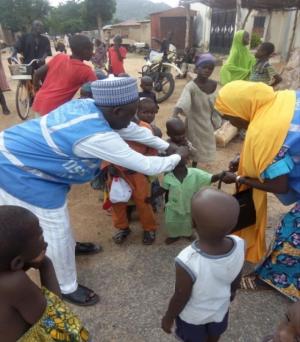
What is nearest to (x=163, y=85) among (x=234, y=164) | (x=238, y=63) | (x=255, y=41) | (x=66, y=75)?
(x=238, y=63)

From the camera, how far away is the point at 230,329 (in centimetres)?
217

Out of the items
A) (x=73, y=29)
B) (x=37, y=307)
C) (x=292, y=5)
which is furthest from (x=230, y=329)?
(x=73, y=29)

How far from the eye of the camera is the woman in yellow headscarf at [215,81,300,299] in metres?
1.87

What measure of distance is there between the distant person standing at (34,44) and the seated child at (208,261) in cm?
594

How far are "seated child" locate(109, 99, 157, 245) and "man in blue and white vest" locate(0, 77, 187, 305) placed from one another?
61 centimetres

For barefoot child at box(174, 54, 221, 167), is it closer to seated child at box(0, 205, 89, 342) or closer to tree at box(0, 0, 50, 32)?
seated child at box(0, 205, 89, 342)

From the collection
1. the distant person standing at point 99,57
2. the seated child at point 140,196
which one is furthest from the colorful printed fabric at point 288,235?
the distant person standing at point 99,57

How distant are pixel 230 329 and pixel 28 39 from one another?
6.44 m

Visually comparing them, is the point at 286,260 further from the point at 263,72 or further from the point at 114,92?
the point at 263,72

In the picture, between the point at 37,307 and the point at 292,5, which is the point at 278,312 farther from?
the point at 292,5

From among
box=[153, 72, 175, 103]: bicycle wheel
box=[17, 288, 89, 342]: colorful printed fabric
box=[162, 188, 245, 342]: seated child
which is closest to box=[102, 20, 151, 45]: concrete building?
box=[153, 72, 175, 103]: bicycle wheel

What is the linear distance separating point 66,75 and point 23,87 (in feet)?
11.8

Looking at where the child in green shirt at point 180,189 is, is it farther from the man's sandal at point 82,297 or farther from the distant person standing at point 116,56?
the distant person standing at point 116,56

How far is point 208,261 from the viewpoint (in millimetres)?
1380
